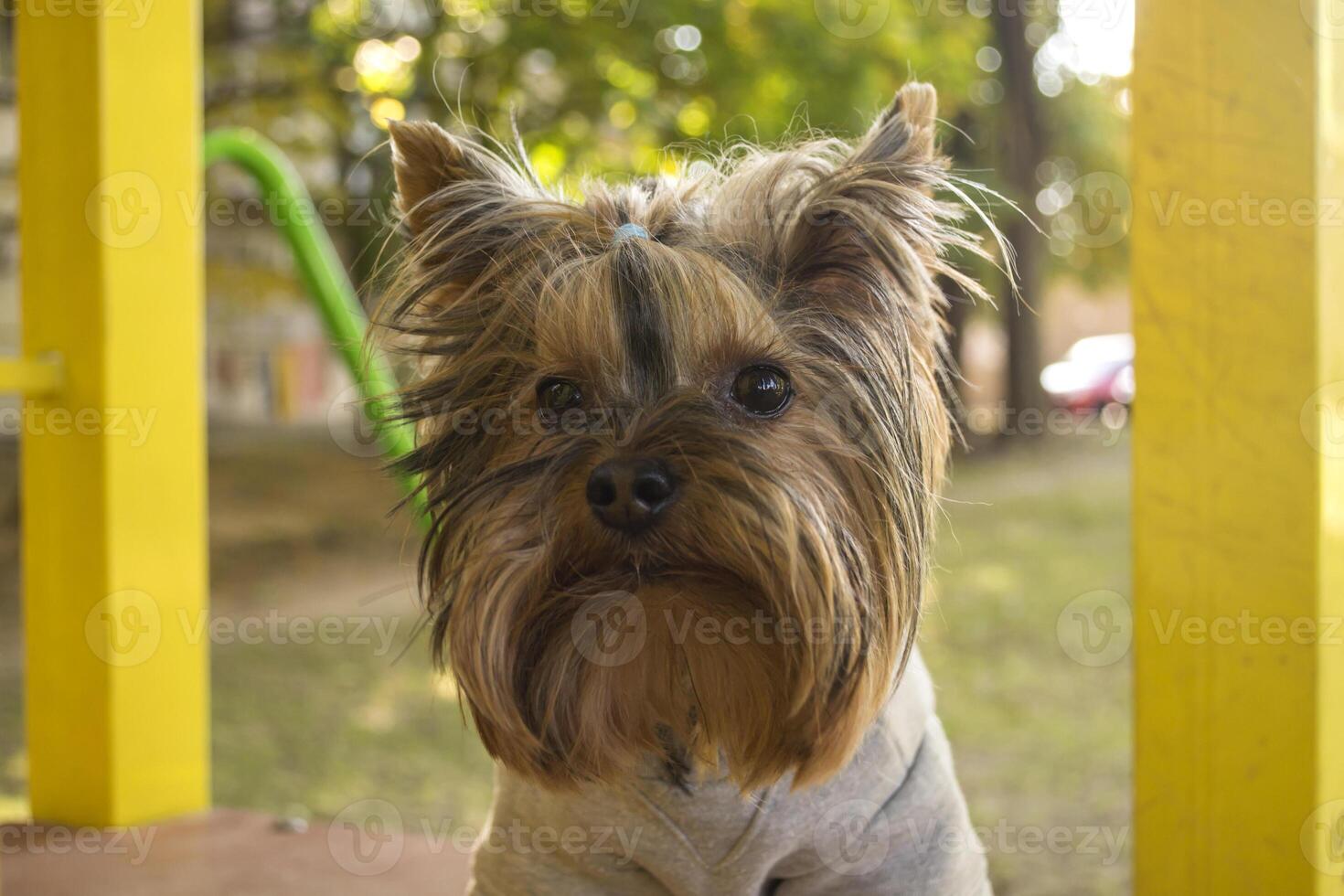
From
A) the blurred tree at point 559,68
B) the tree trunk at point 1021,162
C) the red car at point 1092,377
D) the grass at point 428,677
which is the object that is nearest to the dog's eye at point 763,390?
the grass at point 428,677

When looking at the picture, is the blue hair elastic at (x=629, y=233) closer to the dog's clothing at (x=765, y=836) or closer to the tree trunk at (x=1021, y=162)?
the dog's clothing at (x=765, y=836)

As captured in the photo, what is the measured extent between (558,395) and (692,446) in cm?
29

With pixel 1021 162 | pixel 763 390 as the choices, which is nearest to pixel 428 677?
pixel 763 390

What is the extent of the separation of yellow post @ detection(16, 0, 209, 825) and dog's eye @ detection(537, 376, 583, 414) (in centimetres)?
142

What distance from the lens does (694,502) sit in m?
1.80

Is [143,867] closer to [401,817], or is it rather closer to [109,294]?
[109,294]

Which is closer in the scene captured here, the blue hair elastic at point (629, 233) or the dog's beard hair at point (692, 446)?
the dog's beard hair at point (692, 446)

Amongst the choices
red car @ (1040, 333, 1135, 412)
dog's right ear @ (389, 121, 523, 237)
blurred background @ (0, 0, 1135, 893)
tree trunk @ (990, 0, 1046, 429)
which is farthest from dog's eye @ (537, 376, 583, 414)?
tree trunk @ (990, 0, 1046, 429)

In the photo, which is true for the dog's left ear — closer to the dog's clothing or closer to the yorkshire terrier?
the yorkshire terrier

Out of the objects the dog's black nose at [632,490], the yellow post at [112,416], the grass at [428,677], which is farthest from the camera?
the grass at [428,677]

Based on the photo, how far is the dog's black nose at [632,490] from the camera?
1.77 metres

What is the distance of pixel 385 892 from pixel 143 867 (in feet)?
1.80

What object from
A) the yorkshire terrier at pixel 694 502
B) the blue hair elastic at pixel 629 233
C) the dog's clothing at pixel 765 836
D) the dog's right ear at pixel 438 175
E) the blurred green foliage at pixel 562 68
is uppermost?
the blurred green foliage at pixel 562 68

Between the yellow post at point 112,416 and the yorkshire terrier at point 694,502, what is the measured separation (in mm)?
1054
